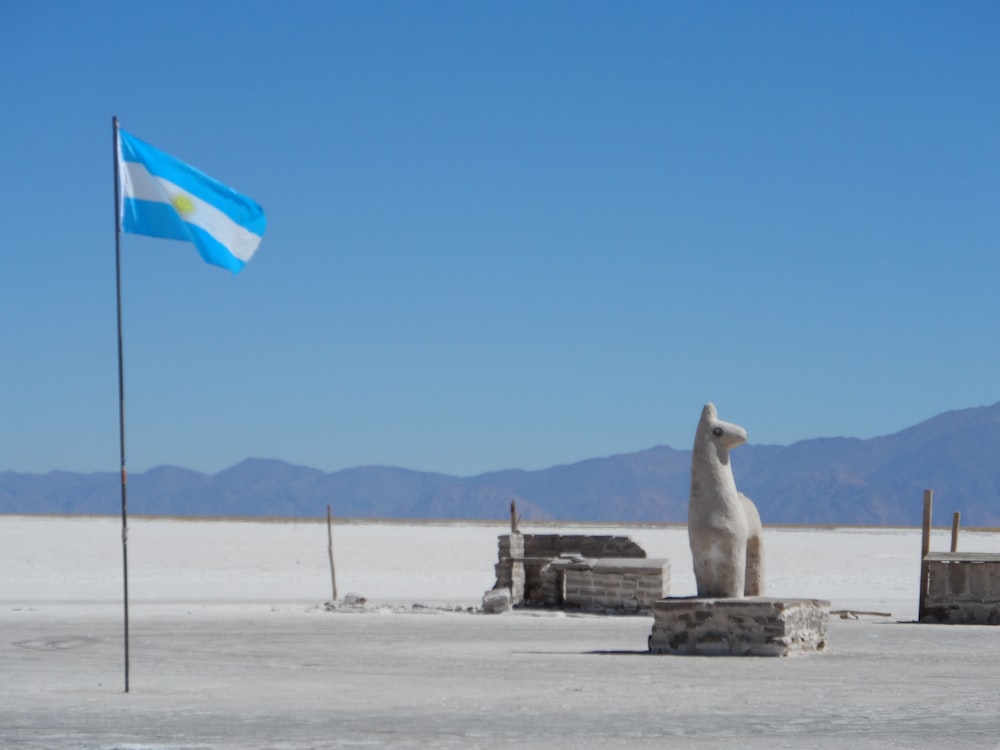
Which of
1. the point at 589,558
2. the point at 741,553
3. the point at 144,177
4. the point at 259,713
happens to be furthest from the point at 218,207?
the point at 589,558

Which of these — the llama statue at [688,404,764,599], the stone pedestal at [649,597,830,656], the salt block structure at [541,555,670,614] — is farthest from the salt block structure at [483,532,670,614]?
the llama statue at [688,404,764,599]

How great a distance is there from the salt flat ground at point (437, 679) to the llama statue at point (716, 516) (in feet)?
3.16

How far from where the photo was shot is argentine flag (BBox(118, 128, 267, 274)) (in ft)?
39.7

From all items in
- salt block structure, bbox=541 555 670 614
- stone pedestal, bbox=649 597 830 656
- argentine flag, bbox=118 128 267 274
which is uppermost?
argentine flag, bbox=118 128 267 274

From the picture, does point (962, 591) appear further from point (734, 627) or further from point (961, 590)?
point (734, 627)

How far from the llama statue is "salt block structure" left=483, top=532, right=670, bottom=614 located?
7.28m

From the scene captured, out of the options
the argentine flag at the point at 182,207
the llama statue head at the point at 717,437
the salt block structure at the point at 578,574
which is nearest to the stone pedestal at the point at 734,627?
the llama statue head at the point at 717,437

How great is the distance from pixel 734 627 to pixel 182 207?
22.9 feet

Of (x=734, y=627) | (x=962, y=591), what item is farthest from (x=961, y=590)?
(x=734, y=627)

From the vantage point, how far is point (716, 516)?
15109 millimetres

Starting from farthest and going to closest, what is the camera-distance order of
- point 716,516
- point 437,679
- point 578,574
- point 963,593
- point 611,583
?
point 578,574
point 611,583
point 963,593
point 716,516
point 437,679

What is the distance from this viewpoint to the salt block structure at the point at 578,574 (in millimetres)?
22828

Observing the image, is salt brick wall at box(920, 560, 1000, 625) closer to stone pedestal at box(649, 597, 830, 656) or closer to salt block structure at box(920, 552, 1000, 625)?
salt block structure at box(920, 552, 1000, 625)

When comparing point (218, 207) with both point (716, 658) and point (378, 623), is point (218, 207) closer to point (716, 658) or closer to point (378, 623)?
point (716, 658)
